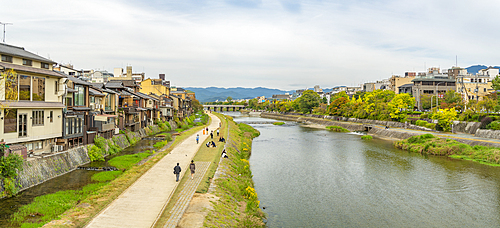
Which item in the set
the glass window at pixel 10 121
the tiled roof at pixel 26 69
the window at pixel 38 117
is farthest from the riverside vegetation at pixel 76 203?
the tiled roof at pixel 26 69

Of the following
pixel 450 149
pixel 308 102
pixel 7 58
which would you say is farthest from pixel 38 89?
pixel 308 102

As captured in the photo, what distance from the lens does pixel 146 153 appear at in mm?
32625

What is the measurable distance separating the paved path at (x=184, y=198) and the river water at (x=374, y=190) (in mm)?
4921

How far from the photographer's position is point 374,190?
25.0 m

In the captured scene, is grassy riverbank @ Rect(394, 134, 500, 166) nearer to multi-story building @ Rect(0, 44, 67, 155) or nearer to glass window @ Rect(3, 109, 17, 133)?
multi-story building @ Rect(0, 44, 67, 155)

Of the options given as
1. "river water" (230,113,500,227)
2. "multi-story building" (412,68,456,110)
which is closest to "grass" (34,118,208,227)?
"river water" (230,113,500,227)

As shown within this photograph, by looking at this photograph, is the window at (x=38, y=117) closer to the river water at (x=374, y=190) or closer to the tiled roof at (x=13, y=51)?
the tiled roof at (x=13, y=51)

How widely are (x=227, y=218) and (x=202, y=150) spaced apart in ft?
56.1

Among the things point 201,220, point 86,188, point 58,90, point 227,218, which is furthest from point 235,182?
point 58,90

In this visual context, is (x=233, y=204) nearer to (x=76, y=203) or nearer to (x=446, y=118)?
(x=76, y=203)

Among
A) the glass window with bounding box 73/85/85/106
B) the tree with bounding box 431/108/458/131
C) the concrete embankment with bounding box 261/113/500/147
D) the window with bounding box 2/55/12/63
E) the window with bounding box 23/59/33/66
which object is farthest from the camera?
the tree with bounding box 431/108/458/131

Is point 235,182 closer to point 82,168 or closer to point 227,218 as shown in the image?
point 227,218

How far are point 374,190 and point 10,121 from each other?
2774 centimetres

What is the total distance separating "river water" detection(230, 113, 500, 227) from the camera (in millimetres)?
18953
